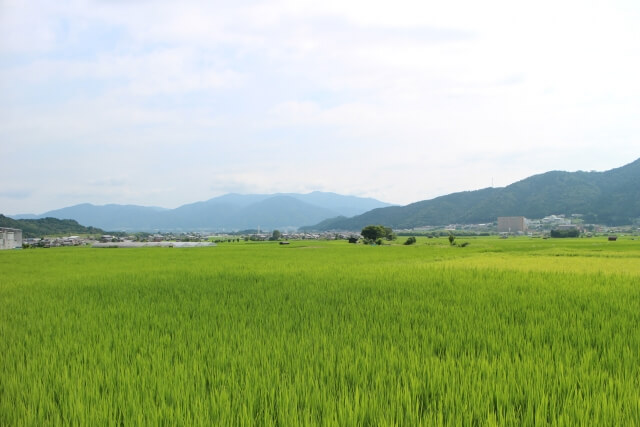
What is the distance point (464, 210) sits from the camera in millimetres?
193125

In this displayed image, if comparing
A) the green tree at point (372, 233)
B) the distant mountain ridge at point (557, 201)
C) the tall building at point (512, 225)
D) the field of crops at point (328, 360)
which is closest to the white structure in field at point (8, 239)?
the field of crops at point (328, 360)

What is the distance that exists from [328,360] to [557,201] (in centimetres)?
18865

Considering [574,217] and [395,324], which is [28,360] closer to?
[395,324]

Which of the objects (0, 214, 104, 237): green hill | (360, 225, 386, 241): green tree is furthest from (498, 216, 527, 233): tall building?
(0, 214, 104, 237): green hill

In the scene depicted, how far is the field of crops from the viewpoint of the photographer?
2.62 m

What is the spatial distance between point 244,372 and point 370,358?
1.17 metres

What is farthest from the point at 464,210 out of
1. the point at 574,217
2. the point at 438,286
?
the point at 438,286

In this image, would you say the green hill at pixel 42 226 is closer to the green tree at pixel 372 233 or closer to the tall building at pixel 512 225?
the green tree at pixel 372 233

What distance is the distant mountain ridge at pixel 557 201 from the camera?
468 ft

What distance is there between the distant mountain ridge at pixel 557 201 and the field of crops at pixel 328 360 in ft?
530

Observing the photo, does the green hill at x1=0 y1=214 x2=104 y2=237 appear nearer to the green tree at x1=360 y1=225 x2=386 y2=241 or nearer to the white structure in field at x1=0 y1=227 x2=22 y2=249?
the white structure in field at x1=0 y1=227 x2=22 y2=249

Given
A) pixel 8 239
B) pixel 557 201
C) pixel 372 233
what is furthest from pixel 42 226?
pixel 557 201

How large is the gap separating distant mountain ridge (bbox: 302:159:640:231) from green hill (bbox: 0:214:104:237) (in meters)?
136

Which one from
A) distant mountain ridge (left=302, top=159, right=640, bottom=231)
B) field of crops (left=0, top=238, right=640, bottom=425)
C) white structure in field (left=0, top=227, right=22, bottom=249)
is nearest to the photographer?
field of crops (left=0, top=238, right=640, bottom=425)
